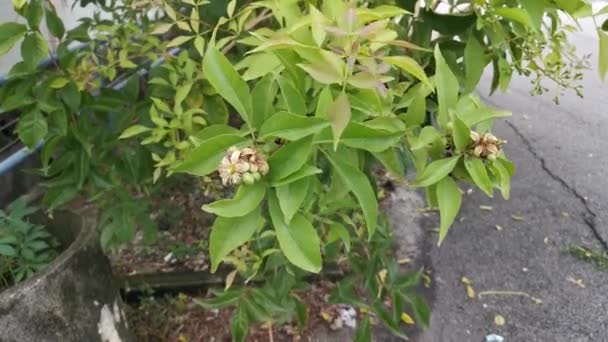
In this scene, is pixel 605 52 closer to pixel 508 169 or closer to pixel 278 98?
pixel 508 169

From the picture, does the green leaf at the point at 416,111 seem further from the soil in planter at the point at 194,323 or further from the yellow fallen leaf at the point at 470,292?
the yellow fallen leaf at the point at 470,292

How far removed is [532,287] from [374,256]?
3.32ft

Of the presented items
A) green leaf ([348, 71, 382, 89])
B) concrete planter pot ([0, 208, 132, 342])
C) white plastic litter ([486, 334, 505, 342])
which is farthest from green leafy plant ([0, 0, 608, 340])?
white plastic litter ([486, 334, 505, 342])

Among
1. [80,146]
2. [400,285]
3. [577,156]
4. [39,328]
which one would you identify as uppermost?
[80,146]

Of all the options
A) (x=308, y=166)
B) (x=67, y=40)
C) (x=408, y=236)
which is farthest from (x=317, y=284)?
(x=308, y=166)

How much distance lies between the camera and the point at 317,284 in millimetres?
2166

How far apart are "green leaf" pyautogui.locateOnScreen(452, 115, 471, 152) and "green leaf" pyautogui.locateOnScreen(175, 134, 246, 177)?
0.30 m

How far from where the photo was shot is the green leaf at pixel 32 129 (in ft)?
4.13

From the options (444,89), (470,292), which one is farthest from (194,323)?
(444,89)

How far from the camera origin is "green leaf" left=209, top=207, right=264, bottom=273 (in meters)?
0.76

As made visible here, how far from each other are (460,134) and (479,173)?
0.20 ft

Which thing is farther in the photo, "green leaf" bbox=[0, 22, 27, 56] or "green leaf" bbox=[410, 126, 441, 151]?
"green leaf" bbox=[0, 22, 27, 56]

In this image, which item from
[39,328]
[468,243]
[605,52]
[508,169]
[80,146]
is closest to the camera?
[508,169]

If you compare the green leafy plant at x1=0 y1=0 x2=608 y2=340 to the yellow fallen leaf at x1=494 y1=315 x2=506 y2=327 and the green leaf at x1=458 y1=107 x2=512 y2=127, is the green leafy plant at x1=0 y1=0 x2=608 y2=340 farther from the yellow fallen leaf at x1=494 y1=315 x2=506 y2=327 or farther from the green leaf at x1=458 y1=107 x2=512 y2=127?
the yellow fallen leaf at x1=494 y1=315 x2=506 y2=327
